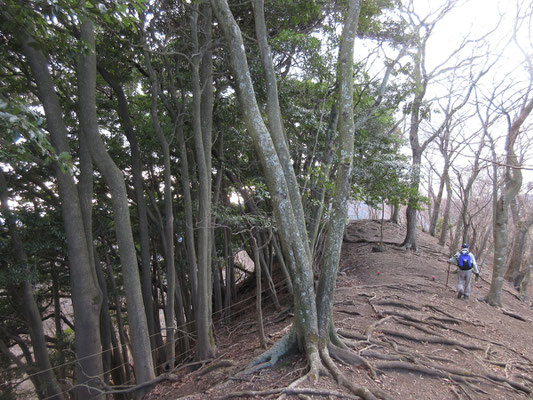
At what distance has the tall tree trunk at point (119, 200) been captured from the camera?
499 cm

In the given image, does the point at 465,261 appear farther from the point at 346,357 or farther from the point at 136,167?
the point at 136,167

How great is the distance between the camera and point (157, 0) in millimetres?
6156

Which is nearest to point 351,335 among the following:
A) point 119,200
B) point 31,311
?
point 119,200

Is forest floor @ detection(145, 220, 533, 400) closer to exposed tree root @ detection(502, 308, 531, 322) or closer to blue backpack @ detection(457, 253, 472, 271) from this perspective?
exposed tree root @ detection(502, 308, 531, 322)

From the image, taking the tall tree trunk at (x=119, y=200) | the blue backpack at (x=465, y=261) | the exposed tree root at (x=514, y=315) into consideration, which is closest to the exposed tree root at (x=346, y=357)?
the tall tree trunk at (x=119, y=200)

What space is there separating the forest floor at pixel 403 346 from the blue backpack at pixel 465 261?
0.88 m

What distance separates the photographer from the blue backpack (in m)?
8.62

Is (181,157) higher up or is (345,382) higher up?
(181,157)

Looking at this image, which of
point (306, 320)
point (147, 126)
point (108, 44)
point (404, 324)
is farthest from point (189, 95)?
point (404, 324)

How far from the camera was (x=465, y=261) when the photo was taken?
28.3 ft

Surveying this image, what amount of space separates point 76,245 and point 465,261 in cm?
874

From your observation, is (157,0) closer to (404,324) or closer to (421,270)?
(404,324)

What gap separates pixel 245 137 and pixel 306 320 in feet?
18.3

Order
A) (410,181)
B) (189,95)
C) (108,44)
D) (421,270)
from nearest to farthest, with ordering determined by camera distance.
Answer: (108,44) < (189,95) < (410,181) < (421,270)
